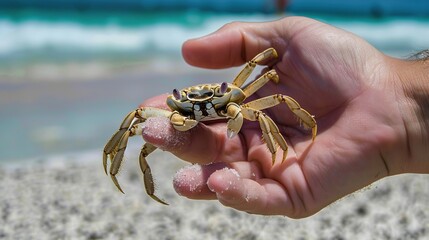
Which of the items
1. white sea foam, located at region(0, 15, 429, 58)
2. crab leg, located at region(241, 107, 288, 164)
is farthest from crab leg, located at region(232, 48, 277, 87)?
white sea foam, located at region(0, 15, 429, 58)

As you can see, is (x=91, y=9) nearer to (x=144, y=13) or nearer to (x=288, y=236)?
(x=144, y=13)

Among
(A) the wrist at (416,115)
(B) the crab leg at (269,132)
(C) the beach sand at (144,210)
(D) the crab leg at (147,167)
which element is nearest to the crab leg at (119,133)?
(D) the crab leg at (147,167)

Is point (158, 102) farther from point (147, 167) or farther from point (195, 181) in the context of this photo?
point (195, 181)

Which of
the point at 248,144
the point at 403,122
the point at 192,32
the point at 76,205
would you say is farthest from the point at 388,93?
the point at 192,32

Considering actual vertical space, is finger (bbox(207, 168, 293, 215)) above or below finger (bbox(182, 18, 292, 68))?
below

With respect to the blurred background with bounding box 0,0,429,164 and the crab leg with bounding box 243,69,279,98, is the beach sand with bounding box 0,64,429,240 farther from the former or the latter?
the crab leg with bounding box 243,69,279,98

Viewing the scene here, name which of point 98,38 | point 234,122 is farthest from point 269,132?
point 98,38
